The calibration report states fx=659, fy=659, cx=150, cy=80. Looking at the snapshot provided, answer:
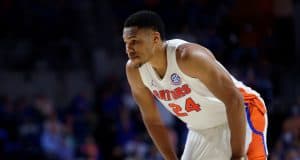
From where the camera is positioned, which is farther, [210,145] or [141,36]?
[210,145]

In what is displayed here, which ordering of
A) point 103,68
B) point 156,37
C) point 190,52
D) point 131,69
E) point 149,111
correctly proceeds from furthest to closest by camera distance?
1. point 103,68
2. point 149,111
3. point 131,69
4. point 156,37
5. point 190,52

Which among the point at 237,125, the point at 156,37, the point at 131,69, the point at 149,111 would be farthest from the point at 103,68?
the point at 237,125

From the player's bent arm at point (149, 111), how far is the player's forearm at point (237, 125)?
63cm

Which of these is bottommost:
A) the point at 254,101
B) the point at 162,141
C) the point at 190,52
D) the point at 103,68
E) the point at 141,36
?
the point at 103,68

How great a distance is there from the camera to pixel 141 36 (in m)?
3.62

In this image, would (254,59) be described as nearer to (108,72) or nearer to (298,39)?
(298,39)

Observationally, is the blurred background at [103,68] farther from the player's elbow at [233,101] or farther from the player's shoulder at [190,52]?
the player's elbow at [233,101]

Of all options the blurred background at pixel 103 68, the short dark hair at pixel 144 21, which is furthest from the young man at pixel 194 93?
the blurred background at pixel 103 68

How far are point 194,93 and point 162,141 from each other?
49cm

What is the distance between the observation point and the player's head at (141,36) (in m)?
3.62

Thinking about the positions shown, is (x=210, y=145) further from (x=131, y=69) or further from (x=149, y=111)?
(x=131, y=69)

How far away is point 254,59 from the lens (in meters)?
7.75

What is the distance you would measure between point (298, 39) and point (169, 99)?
4510mm

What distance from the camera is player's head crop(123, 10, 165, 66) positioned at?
11.9ft
